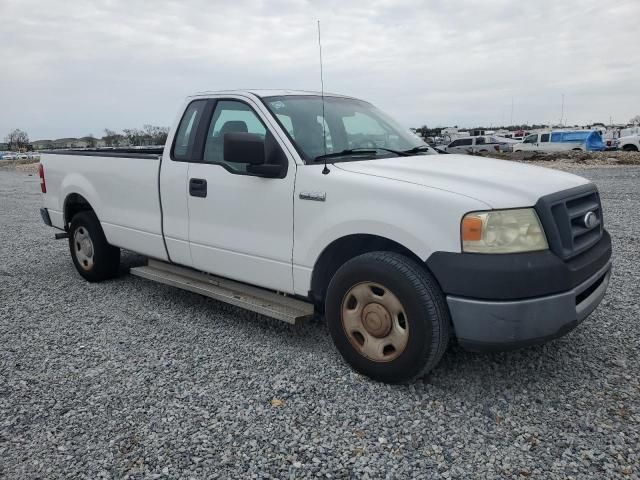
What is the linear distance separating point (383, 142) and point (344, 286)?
1.44m

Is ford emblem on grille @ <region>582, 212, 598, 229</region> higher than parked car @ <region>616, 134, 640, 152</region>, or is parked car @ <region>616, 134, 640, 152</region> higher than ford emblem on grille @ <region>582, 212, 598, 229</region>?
ford emblem on grille @ <region>582, 212, 598, 229</region>

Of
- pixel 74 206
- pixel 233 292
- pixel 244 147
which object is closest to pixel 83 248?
pixel 74 206

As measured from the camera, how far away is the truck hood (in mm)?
3039

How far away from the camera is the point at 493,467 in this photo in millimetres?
2652

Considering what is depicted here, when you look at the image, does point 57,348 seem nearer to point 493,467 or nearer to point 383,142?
point 383,142

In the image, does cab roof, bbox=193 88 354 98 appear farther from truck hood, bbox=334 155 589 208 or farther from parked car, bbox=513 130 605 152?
parked car, bbox=513 130 605 152

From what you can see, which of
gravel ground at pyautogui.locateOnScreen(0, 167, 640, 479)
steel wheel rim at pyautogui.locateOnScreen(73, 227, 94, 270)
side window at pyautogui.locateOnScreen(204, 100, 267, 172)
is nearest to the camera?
gravel ground at pyautogui.locateOnScreen(0, 167, 640, 479)

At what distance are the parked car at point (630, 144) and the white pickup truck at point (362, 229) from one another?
32.6 meters

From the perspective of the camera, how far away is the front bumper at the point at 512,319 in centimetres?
293

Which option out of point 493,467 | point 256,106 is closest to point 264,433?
point 493,467

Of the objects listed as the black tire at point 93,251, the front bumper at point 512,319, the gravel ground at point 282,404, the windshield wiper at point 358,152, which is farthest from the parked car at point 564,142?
the front bumper at point 512,319

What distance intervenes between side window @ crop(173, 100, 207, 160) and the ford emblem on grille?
3082mm

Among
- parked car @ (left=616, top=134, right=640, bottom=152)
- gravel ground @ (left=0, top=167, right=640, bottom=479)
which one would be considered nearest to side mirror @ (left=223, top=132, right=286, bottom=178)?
gravel ground @ (left=0, top=167, right=640, bottom=479)

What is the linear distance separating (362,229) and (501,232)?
84 centimetres
